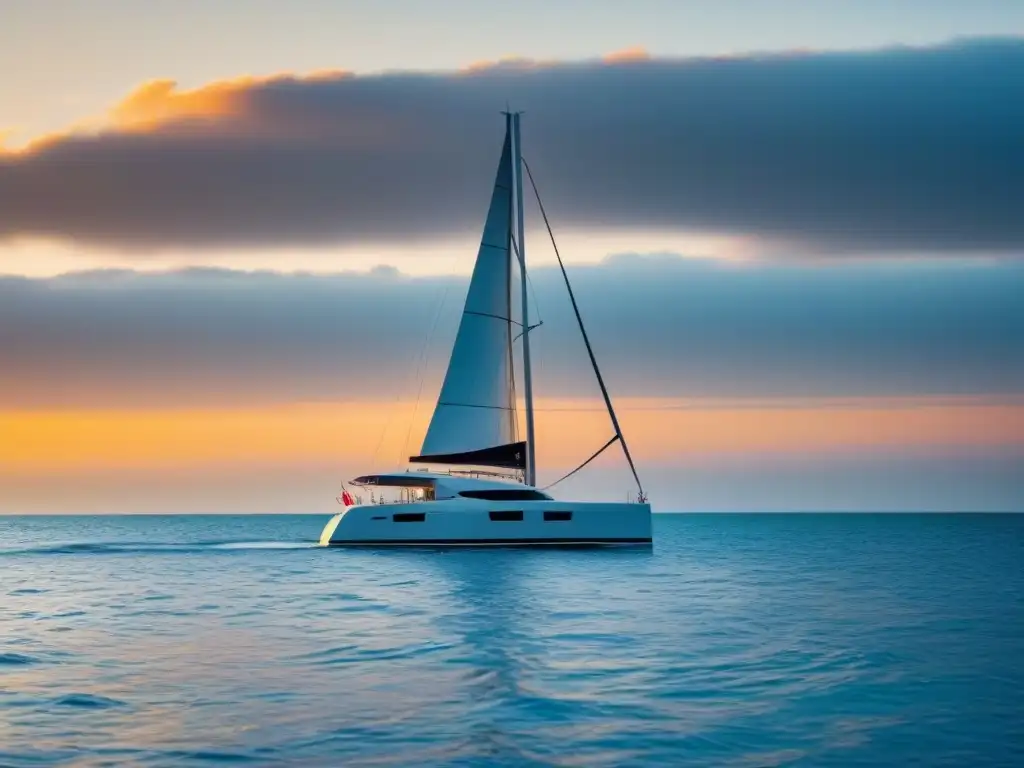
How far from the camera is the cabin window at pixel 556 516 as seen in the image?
4944 cm

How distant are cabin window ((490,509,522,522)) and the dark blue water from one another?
20.6 feet

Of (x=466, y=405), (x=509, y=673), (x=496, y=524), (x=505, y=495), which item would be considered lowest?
(x=509, y=673)

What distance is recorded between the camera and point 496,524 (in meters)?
49.4

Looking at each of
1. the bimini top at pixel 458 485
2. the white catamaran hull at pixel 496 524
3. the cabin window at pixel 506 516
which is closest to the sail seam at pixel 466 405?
the bimini top at pixel 458 485

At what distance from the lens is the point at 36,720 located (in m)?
16.8

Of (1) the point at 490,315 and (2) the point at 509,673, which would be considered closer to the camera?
(2) the point at 509,673

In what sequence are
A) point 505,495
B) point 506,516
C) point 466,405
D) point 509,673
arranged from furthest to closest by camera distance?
point 466,405
point 505,495
point 506,516
point 509,673

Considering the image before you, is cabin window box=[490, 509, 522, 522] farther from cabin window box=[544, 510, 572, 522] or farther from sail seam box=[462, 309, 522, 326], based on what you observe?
sail seam box=[462, 309, 522, 326]

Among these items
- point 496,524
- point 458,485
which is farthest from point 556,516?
point 458,485

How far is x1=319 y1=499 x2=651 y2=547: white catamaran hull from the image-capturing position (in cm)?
4934

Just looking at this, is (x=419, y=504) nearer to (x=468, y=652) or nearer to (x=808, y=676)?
(x=468, y=652)

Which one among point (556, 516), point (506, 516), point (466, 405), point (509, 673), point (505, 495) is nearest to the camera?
point (509, 673)

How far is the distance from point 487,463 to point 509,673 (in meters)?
30.1

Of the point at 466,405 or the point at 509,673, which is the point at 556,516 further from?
the point at 509,673
